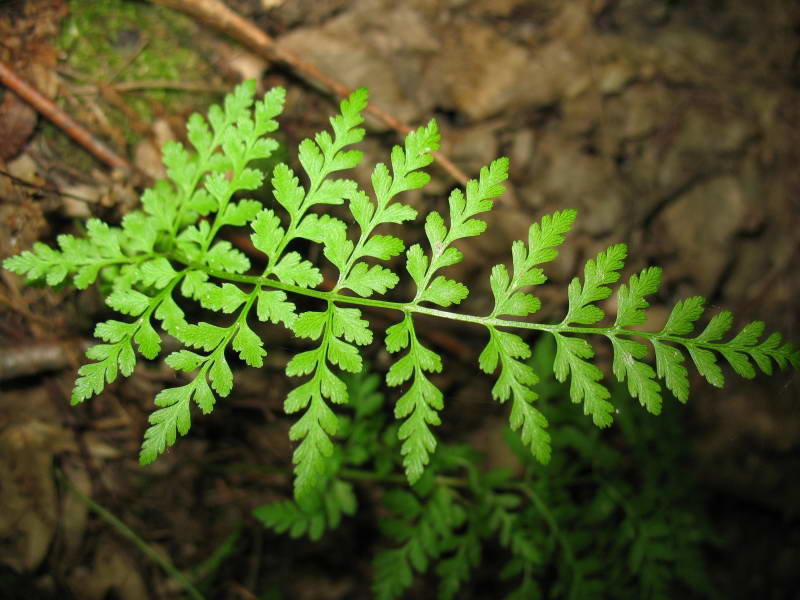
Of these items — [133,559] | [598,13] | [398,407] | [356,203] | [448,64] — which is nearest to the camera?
[398,407]

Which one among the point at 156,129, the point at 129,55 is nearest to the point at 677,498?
the point at 156,129

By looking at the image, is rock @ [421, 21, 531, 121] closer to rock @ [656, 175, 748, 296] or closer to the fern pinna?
rock @ [656, 175, 748, 296]

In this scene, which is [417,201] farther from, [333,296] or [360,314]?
[360,314]

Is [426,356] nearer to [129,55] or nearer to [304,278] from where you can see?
[304,278]

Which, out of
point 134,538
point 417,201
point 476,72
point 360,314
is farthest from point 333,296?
point 476,72

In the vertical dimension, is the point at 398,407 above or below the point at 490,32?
below

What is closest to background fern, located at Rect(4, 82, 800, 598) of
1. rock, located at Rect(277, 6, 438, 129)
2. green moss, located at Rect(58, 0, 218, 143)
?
green moss, located at Rect(58, 0, 218, 143)
